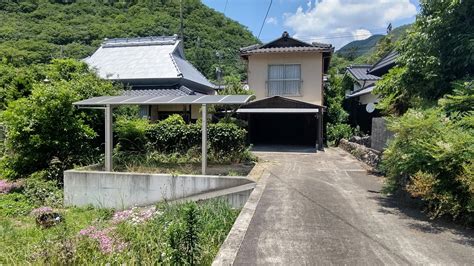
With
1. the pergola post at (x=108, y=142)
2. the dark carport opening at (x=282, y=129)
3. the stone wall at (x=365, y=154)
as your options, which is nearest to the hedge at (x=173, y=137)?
the pergola post at (x=108, y=142)

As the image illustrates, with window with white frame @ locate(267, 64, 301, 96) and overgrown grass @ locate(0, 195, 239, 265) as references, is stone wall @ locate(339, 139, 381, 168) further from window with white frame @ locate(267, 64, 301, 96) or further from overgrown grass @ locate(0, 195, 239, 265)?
overgrown grass @ locate(0, 195, 239, 265)

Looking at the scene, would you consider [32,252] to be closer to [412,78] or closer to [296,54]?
[412,78]

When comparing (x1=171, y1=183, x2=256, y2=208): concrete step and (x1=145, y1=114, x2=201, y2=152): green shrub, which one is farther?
(x1=145, y1=114, x2=201, y2=152): green shrub

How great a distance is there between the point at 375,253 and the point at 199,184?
5139 millimetres

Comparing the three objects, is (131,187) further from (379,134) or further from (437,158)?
(379,134)

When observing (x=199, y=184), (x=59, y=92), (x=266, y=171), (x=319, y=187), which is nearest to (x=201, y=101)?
(x=199, y=184)

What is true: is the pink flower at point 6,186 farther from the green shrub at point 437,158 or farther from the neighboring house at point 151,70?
the green shrub at point 437,158

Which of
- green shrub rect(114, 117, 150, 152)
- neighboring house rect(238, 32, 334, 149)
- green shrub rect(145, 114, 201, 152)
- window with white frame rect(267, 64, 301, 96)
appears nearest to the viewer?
green shrub rect(145, 114, 201, 152)

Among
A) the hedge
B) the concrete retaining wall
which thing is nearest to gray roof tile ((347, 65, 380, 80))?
the hedge

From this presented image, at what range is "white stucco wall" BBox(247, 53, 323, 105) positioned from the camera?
57.7 feet

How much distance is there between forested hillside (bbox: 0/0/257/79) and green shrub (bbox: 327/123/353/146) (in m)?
18.4

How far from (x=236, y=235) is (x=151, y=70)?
55.1 feet

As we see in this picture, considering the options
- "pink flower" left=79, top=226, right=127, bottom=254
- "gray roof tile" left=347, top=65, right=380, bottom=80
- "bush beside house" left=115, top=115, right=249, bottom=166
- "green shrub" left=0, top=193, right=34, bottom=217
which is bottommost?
"green shrub" left=0, top=193, right=34, bottom=217

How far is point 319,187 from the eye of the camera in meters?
8.18
